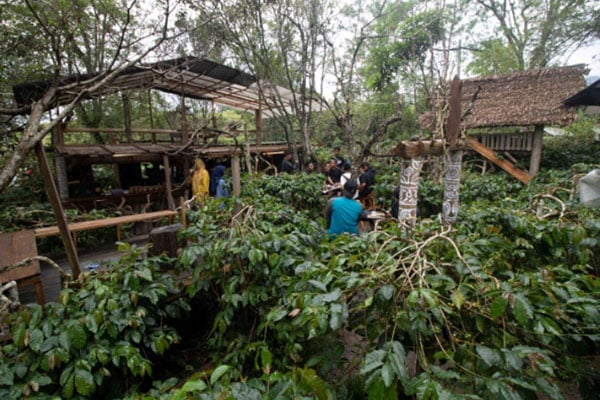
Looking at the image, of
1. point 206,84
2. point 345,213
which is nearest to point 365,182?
point 345,213

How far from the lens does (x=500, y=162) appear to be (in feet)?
35.0

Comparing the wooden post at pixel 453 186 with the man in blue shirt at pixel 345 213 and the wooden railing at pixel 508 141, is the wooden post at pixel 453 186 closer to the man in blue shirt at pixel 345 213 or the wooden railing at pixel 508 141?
the man in blue shirt at pixel 345 213

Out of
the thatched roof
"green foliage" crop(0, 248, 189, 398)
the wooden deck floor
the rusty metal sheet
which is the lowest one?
the wooden deck floor

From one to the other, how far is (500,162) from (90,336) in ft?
40.1

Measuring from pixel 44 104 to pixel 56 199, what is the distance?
2.71 feet

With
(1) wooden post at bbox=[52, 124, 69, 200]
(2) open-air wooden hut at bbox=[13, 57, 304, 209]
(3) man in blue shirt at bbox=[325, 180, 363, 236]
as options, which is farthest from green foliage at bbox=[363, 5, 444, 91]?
(1) wooden post at bbox=[52, 124, 69, 200]

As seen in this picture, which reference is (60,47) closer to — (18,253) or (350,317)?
(18,253)

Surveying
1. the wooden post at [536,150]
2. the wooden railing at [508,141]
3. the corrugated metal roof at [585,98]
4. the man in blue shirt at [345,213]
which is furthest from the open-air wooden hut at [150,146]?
the wooden post at [536,150]

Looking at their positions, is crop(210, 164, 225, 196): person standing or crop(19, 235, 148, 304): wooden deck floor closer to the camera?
crop(19, 235, 148, 304): wooden deck floor

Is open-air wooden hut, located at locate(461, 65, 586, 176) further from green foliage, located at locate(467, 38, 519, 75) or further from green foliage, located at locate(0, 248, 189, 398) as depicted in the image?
green foliage, located at locate(0, 248, 189, 398)

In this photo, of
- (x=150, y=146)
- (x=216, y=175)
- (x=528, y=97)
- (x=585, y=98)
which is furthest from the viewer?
(x=528, y=97)

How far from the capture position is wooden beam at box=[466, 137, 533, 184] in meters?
10.2

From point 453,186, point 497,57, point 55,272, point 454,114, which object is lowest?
point 55,272

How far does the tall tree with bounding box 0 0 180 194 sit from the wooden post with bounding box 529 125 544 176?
10982 millimetres
